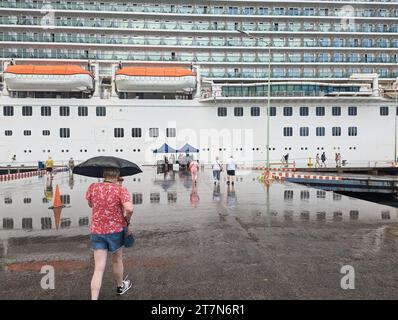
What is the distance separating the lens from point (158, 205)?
1230 cm

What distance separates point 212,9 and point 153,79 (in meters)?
14.7

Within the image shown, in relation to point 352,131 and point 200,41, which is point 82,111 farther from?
point 352,131

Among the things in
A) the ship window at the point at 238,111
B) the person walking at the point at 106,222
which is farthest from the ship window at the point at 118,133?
the person walking at the point at 106,222

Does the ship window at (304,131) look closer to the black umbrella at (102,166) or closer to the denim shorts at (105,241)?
the black umbrella at (102,166)

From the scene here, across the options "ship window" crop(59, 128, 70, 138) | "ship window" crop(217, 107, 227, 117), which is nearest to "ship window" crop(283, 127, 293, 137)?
"ship window" crop(217, 107, 227, 117)

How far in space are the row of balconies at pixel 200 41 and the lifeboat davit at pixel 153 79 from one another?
7840 millimetres

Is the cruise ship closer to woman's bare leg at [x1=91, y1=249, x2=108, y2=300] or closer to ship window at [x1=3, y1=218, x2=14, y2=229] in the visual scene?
ship window at [x1=3, y1=218, x2=14, y2=229]

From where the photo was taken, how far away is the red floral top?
4297 mm

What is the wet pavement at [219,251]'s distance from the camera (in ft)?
15.7

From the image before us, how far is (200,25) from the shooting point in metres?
42.8

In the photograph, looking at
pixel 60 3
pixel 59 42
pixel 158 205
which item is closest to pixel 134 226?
pixel 158 205

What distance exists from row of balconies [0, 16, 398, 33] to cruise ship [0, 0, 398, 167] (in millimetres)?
139
